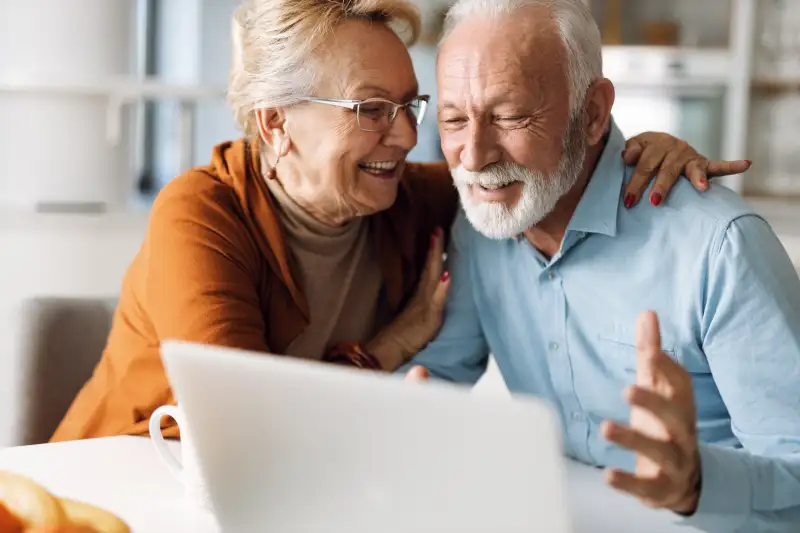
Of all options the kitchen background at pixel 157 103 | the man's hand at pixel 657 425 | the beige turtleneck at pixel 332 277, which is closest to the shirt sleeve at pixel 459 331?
the beige turtleneck at pixel 332 277

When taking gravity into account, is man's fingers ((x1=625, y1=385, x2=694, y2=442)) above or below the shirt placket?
above

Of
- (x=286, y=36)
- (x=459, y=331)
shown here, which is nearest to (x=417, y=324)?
(x=459, y=331)

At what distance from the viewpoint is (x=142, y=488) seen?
1.18m

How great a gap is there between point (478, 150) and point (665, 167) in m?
0.28

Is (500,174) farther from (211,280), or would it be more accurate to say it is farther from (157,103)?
(157,103)

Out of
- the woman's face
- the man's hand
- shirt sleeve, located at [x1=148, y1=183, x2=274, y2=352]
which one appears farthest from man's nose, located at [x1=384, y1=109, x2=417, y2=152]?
the man's hand

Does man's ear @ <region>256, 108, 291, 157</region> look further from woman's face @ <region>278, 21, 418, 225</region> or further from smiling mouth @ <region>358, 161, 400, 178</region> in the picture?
smiling mouth @ <region>358, 161, 400, 178</region>

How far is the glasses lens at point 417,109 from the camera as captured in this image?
1549 millimetres

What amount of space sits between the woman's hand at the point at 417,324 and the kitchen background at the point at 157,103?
4.65 feet

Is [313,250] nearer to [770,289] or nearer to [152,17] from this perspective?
[770,289]

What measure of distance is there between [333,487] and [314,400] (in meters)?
0.09

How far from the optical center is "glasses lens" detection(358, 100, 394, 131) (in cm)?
149

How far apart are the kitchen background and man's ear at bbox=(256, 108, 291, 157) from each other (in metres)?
1.44

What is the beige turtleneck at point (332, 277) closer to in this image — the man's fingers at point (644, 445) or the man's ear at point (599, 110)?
the man's ear at point (599, 110)
